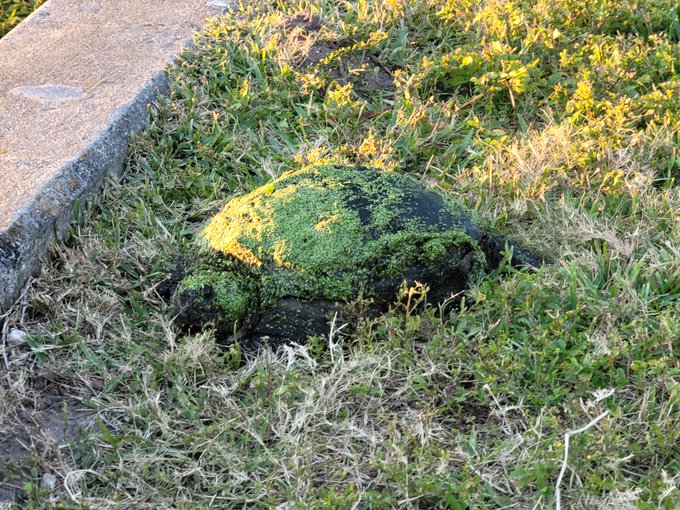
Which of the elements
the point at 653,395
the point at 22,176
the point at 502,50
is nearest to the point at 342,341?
the point at 653,395

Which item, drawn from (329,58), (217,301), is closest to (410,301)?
(217,301)

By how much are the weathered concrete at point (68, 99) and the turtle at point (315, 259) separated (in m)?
0.66

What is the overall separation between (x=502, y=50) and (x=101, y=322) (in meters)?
2.59

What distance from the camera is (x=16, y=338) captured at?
2.92m

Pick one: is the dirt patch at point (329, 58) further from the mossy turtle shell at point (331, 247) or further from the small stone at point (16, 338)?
the small stone at point (16, 338)

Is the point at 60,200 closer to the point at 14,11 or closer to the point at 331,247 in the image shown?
the point at 331,247

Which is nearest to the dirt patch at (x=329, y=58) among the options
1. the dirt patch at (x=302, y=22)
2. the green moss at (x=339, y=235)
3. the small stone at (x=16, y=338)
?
the dirt patch at (x=302, y=22)

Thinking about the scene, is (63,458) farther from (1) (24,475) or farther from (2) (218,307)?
(2) (218,307)

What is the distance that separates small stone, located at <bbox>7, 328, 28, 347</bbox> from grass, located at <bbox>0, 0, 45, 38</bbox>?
300cm

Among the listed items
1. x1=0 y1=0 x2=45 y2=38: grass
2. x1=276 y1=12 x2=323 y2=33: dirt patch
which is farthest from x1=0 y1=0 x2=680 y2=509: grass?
x1=0 y1=0 x2=45 y2=38: grass

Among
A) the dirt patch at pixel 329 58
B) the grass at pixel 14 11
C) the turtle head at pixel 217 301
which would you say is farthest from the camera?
the grass at pixel 14 11

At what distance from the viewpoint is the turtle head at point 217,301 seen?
9.28 ft

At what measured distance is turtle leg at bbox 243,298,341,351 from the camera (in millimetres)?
2855

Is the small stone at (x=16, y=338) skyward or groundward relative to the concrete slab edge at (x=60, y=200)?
groundward
